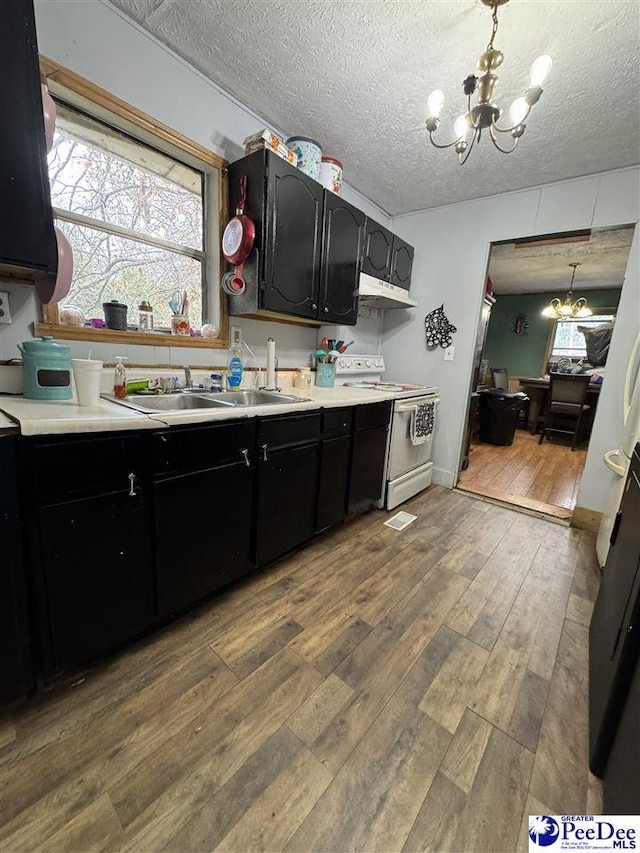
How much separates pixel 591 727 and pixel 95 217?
→ 278cm

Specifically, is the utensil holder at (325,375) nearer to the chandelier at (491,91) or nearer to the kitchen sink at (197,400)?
the kitchen sink at (197,400)

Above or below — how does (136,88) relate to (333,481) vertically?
above

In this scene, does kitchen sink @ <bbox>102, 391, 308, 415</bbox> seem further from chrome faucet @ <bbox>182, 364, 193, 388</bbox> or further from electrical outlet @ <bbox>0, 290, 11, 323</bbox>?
electrical outlet @ <bbox>0, 290, 11, 323</bbox>

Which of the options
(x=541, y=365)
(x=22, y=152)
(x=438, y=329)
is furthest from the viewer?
(x=541, y=365)

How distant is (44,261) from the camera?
110 cm

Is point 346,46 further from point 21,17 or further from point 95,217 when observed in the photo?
point 95,217

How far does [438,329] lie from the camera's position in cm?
315

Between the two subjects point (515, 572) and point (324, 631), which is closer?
point (324, 631)

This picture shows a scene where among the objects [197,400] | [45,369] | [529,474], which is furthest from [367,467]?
[529,474]

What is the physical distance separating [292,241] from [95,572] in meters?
1.83

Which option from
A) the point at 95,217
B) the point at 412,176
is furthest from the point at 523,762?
the point at 412,176

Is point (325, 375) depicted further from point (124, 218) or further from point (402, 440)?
point (124, 218)

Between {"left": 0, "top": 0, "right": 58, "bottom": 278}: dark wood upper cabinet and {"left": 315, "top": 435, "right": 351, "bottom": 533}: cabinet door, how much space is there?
1433 mm

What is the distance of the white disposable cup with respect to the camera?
1166 millimetres
